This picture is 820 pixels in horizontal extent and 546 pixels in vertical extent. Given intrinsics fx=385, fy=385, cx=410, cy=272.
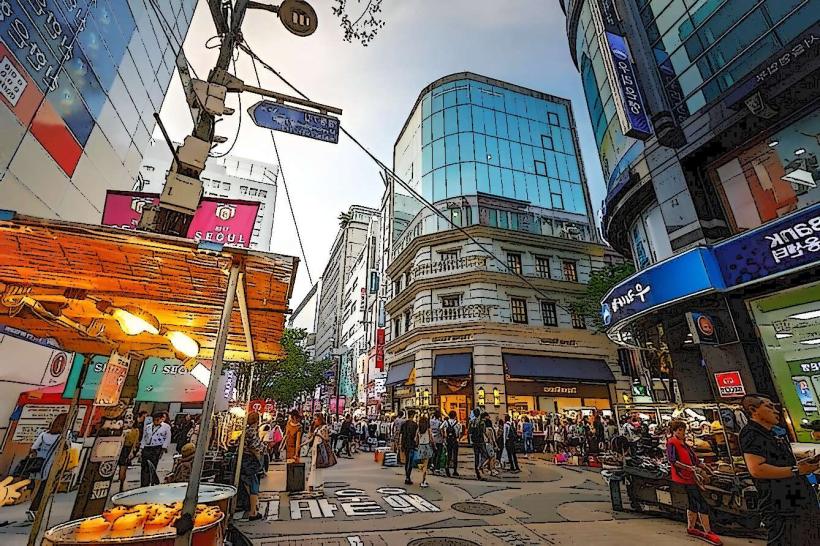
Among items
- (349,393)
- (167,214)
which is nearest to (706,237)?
(167,214)

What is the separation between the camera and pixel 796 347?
9250mm

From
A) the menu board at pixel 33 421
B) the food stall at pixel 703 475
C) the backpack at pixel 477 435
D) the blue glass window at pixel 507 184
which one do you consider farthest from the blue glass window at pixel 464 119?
the menu board at pixel 33 421

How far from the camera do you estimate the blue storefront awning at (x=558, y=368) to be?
2177 cm

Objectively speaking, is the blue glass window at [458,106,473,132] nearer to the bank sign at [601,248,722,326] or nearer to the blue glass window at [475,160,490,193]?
the blue glass window at [475,160,490,193]

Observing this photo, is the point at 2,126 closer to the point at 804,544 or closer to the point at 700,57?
the point at 804,544

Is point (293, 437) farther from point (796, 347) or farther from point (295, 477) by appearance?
point (796, 347)

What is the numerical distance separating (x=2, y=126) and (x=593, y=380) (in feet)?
84.0

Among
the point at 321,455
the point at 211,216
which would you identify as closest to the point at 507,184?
the point at 321,455

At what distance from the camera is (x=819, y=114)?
8.82 m

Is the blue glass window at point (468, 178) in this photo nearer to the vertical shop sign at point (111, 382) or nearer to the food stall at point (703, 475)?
the food stall at point (703, 475)

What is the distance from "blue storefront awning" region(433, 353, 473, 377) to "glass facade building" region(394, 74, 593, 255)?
856 centimetres

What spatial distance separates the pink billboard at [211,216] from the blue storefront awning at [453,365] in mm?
16279

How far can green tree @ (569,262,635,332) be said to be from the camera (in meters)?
20.7

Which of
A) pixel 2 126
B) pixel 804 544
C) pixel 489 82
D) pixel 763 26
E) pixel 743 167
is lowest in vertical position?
pixel 804 544
